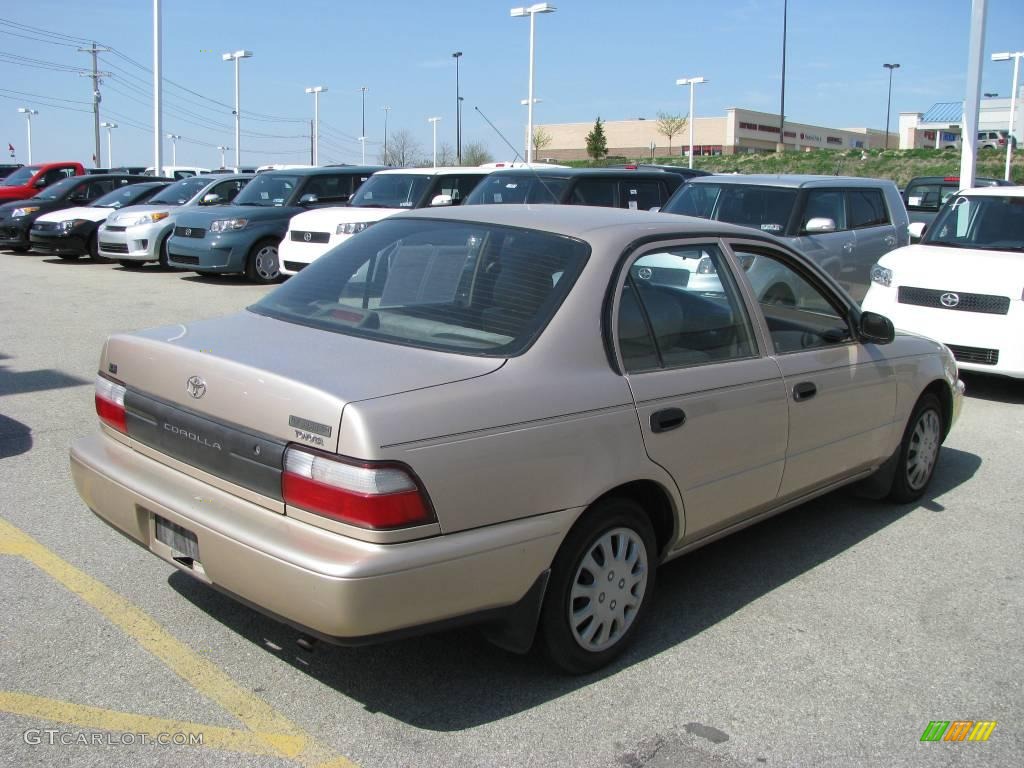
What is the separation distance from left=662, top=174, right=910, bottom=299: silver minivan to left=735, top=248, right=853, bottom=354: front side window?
5.01 m

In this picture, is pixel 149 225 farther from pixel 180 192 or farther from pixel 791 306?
pixel 791 306

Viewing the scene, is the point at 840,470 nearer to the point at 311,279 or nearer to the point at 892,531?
the point at 892,531

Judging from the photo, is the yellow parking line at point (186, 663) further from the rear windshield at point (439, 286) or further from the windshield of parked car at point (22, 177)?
the windshield of parked car at point (22, 177)

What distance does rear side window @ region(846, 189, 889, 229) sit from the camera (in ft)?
35.8

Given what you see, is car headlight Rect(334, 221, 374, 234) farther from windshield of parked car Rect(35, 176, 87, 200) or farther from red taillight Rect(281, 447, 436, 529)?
red taillight Rect(281, 447, 436, 529)

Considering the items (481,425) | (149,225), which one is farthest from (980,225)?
(149,225)

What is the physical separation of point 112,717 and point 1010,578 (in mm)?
3913

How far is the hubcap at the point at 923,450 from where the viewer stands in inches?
221

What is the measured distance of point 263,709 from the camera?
335 centimetres

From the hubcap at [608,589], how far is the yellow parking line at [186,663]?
3.17 ft

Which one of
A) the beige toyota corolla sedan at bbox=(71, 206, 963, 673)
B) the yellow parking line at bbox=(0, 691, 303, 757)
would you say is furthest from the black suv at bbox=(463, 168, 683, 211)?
the yellow parking line at bbox=(0, 691, 303, 757)

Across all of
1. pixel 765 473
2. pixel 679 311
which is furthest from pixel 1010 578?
pixel 679 311

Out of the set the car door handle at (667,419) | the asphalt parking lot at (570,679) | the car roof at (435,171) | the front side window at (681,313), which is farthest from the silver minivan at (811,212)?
the car door handle at (667,419)

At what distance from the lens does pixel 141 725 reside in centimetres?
323
